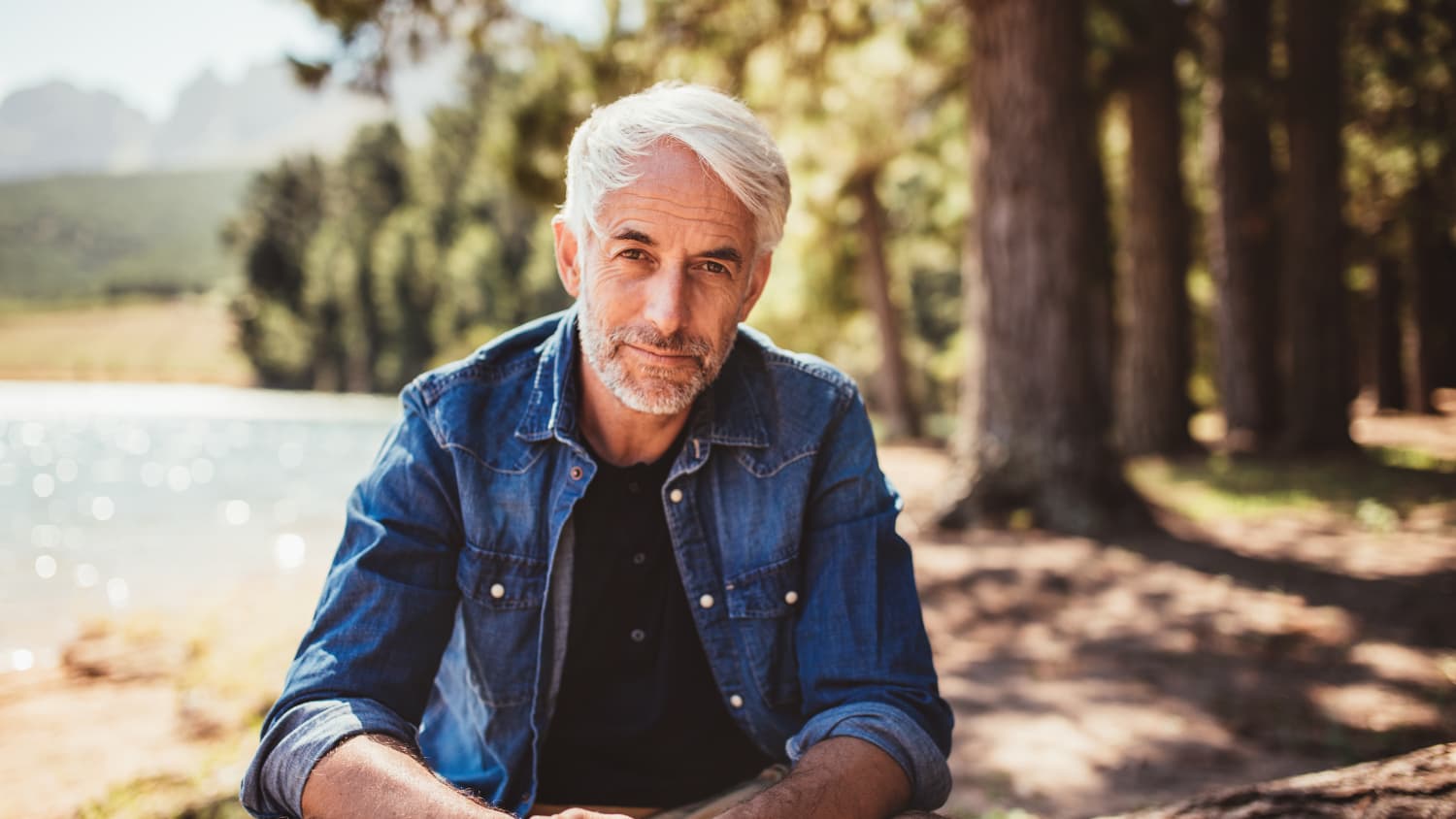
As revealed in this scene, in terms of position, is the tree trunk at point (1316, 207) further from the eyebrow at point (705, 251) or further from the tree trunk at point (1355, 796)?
the eyebrow at point (705, 251)

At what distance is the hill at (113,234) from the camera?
8088cm

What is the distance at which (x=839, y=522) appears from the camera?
1.89m

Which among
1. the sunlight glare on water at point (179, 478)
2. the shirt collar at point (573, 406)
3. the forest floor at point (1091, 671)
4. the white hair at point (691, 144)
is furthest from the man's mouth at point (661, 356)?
the sunlight glare on water at point (179, 478)

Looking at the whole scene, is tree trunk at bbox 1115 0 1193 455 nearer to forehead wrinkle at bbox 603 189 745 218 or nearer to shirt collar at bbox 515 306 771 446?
shirt collar at bbox 515 306 771 446

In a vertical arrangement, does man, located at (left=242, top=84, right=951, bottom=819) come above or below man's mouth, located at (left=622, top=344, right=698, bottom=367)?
below

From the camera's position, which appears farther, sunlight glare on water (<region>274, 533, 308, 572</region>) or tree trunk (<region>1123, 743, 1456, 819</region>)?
sunlight glare on water (<region>274, 533, 308, 572</region>)

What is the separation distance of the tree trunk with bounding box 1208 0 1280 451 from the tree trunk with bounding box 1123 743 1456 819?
11565mm

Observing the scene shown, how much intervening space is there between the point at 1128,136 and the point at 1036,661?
10216 millimetres

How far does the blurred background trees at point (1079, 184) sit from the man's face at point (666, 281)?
5254mm

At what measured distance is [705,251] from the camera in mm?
1862

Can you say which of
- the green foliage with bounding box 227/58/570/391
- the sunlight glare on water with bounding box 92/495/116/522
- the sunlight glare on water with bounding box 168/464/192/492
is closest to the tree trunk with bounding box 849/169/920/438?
the sunlight glare on water with bounding box 168/464/192/492

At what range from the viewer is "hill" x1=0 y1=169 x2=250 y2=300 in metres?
80.9

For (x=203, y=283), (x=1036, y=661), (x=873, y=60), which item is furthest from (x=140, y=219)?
(x=1036, y=661)

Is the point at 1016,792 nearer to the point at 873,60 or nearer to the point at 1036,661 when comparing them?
the point at 1036,661
